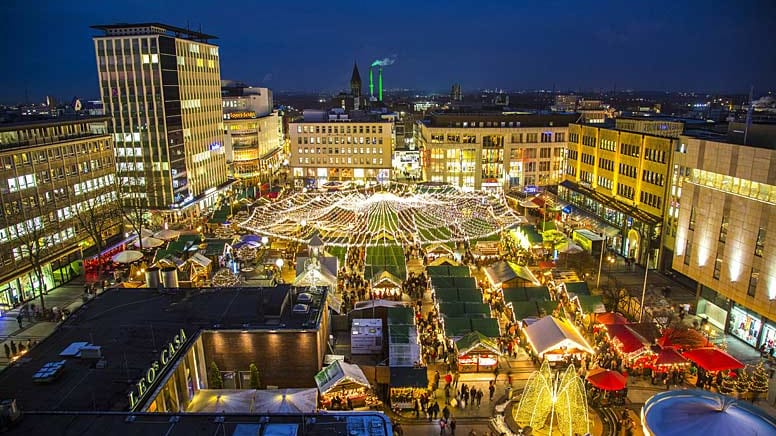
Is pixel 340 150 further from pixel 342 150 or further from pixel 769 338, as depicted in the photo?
pixel 769 338

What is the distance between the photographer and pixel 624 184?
5825cm

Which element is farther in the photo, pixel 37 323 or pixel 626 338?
pixel 37 323

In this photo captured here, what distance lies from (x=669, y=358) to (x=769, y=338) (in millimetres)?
8403

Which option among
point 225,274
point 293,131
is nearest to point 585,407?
point 225,274

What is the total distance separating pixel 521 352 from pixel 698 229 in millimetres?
16751

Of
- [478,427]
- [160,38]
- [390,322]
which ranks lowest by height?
[478,427]

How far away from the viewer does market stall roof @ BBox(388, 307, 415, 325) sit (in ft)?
110

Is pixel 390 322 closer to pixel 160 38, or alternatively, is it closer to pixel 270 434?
pixel 270 434

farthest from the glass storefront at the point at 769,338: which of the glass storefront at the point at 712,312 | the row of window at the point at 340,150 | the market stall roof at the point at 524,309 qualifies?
the row of window at the point at 340,150

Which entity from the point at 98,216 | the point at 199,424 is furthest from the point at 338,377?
the point at 98,216

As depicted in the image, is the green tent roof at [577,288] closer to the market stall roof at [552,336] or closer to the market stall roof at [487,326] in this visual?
the market stall roof at [552,336]

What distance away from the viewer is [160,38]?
6494 centimetres

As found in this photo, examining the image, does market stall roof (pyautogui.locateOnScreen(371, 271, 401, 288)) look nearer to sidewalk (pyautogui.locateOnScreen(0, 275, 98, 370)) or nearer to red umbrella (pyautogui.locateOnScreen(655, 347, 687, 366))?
red umbrella (pyautogui.locateOnScreen(655, 347, 687, 366))

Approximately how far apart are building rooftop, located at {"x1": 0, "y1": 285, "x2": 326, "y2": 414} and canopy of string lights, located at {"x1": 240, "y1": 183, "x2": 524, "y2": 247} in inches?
533
